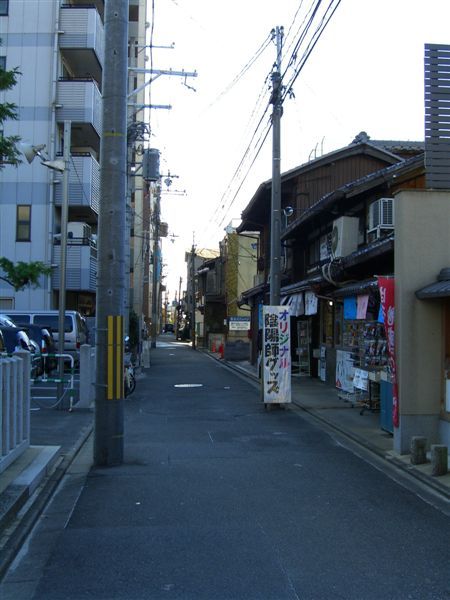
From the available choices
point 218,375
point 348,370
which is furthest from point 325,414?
point 218,375

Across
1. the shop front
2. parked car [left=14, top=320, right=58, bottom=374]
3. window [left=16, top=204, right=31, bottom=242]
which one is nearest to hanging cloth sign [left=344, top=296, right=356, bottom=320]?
the shop front

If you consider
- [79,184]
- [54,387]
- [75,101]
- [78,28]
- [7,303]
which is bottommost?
[54,387]

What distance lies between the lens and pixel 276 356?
14102 millimetres

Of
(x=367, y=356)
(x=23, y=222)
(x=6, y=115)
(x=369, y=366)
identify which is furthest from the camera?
(x=23, y=222)

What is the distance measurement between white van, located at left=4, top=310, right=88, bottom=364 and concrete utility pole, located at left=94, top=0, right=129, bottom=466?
42.3 feet

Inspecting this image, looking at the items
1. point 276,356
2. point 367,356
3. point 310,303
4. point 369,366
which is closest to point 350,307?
point 367,356

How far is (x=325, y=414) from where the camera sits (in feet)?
43.3

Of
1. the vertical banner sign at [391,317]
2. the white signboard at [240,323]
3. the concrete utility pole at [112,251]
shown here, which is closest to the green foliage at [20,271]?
the concrete utility pole at [112,251]

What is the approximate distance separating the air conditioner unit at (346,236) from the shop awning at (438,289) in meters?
7.73

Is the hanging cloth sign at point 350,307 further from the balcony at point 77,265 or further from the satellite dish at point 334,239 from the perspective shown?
the balcony at point 77,265

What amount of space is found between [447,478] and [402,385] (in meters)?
1.70

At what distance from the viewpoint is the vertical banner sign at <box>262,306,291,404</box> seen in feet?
45.6

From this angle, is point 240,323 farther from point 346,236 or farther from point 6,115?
point 6,115

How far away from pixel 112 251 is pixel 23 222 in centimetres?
1713
